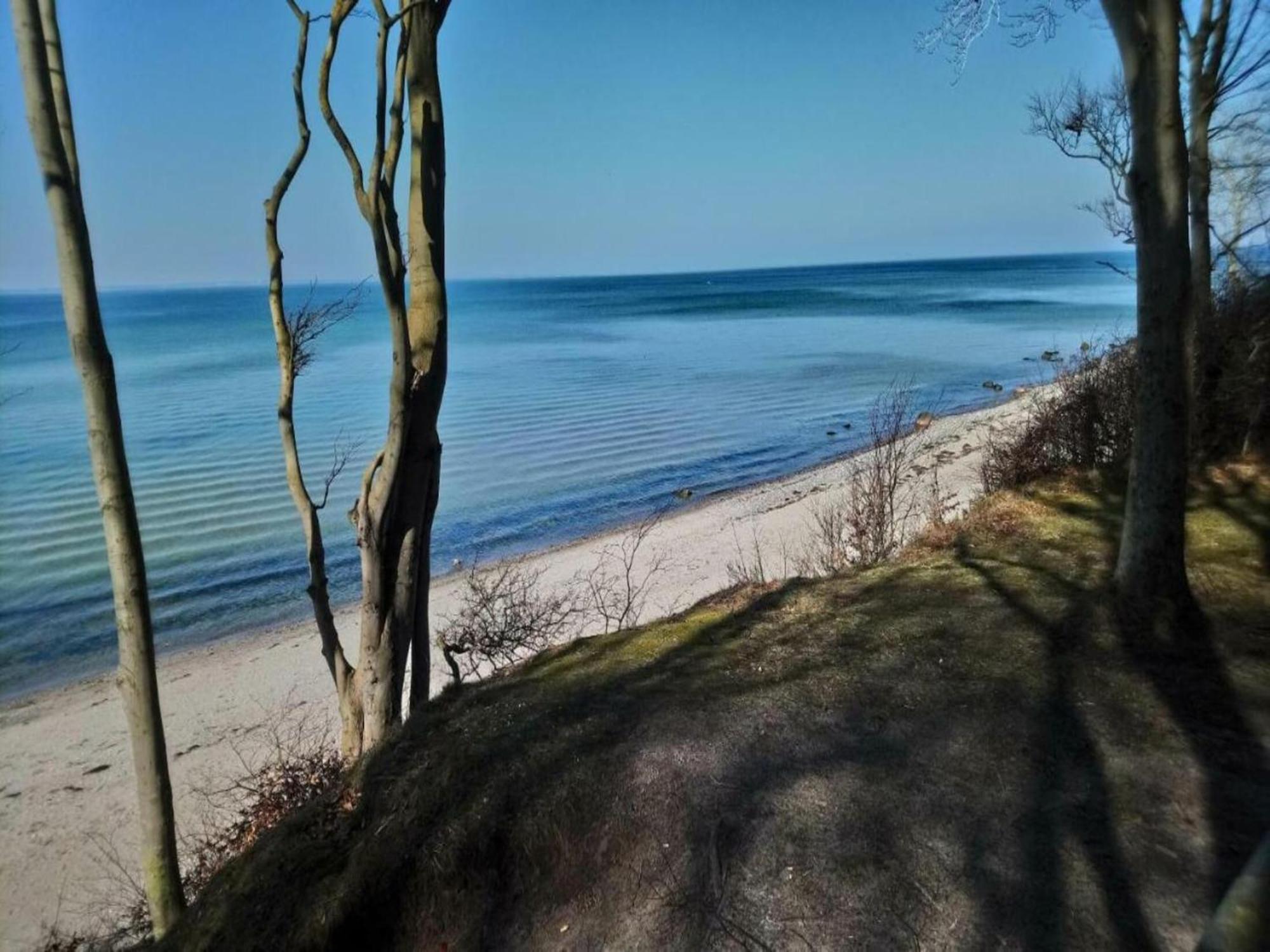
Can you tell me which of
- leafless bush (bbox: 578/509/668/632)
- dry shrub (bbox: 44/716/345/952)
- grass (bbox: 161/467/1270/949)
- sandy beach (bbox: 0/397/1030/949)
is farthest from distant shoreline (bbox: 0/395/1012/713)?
grass (bbox: 161/467/1270/949)

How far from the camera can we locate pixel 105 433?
4039mm

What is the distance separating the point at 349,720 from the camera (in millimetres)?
6176

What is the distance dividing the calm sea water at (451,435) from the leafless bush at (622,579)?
7.15 feet

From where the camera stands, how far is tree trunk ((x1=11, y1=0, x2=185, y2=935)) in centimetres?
370

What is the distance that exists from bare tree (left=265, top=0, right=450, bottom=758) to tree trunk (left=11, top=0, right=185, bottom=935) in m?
1.57

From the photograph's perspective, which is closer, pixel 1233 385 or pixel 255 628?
pixel 1233 385

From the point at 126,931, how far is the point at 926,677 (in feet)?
20.3

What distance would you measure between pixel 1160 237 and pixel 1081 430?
6.53 metres

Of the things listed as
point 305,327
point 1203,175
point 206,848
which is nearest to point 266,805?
point 206,848

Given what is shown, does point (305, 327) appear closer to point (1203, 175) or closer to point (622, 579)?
point (622, 579)

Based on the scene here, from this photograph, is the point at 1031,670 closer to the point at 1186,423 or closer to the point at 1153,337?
the point at 1186,423

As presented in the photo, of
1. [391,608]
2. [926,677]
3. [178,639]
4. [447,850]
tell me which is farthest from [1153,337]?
[178,639]

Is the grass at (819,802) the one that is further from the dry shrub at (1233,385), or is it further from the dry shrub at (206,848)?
the dry shrub at (1233,385)

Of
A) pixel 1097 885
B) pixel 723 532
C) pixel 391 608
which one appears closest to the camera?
pixel 1097 885
